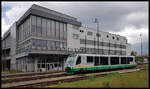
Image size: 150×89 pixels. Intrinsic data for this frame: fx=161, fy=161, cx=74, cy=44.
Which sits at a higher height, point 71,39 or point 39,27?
point 39,27

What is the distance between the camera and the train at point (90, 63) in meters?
23.8

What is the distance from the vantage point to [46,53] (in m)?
38.1

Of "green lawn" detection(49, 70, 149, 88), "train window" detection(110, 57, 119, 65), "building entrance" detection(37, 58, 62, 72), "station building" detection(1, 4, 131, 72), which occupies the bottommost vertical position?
"building entrance" detection(37, 58, 62, 72)

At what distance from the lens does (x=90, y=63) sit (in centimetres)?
2564

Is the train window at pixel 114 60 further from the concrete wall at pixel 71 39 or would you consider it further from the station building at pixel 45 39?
the concrete wall at pixel 71 39

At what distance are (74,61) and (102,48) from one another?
40.9 metres

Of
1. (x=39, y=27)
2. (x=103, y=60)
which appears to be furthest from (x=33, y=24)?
(x=103, y=60)

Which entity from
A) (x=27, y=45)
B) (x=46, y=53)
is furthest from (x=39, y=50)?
(x=27, y=45)

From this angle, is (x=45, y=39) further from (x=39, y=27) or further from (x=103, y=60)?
(x=103, y=60)

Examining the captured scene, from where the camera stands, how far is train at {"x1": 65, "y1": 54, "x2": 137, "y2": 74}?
23.8m

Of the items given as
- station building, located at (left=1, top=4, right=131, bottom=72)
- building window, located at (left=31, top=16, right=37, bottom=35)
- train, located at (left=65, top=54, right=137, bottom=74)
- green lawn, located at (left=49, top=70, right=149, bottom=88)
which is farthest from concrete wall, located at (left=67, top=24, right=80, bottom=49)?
green lawn, located at (left=49, top=70, right=149, bottom=88)

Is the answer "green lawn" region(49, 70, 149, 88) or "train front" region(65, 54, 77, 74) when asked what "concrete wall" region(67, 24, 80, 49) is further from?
"green lawn" region(49, 70, 149, 88)

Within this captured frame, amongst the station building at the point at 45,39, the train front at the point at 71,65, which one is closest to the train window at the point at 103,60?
the train front at the point at 71,65

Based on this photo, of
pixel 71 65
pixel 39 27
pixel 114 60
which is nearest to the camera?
A: pixel 71 65
